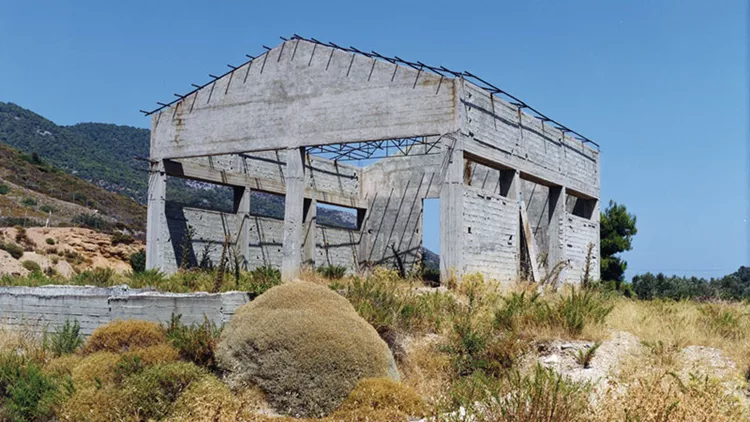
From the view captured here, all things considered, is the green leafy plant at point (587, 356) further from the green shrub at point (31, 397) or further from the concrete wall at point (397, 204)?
the concrete wall at point (397, 204)

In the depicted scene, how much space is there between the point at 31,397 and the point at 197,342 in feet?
7.14

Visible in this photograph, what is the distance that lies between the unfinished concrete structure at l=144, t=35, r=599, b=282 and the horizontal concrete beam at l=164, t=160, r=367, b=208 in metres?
0.05

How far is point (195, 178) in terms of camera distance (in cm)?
2562

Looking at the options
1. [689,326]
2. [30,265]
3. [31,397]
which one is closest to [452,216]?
[689,326]

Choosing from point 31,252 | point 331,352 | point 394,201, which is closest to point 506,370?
point 331,352

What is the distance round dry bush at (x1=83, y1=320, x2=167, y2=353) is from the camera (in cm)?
1030

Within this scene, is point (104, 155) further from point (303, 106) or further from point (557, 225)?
point (557, 225)

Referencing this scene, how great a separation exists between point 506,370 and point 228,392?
161 inches

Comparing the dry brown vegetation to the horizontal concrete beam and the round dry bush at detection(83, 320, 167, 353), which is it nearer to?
the round dry bush at detection(83, 320, 167, 353)

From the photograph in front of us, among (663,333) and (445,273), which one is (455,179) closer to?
(445,273)

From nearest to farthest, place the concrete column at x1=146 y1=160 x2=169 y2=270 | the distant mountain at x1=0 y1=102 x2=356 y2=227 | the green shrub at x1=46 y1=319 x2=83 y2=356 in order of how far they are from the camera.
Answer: the green shrub at x1=46 y1=319 x2=83 y2=356 < the concrete column at x1=146 y1=160 x2=169 y2=270 < the distant mountain at x1=0 y1=102 x2=356 y2=227

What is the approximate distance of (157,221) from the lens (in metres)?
24.6

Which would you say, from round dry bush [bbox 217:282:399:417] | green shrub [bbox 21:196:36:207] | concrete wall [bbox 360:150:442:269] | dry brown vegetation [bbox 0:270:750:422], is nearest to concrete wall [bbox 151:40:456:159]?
dry brown vegetation [bbox 0:270:750:422]

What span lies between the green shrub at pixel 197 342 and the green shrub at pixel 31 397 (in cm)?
155
